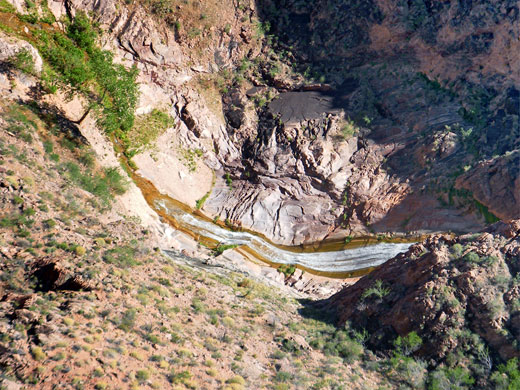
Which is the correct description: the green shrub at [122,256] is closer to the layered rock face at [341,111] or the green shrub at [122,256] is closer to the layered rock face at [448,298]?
the layered rock face at [448,298]

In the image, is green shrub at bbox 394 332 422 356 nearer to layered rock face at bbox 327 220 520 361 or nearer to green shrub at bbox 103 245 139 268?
layered rock face at bbox 327 220 520 361

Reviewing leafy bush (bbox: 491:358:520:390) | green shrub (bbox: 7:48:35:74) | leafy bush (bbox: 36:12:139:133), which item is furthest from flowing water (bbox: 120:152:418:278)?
leafy bush (bbox: 491:358:520:390)

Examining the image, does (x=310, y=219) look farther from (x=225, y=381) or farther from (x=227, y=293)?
(x=225, y=381)

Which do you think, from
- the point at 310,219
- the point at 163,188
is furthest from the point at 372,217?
the point at 163,188

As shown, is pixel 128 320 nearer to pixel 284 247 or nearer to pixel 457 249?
pixel 457 249

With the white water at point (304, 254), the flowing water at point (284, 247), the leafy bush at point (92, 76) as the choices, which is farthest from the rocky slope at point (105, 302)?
the white water at point (304, 254)
